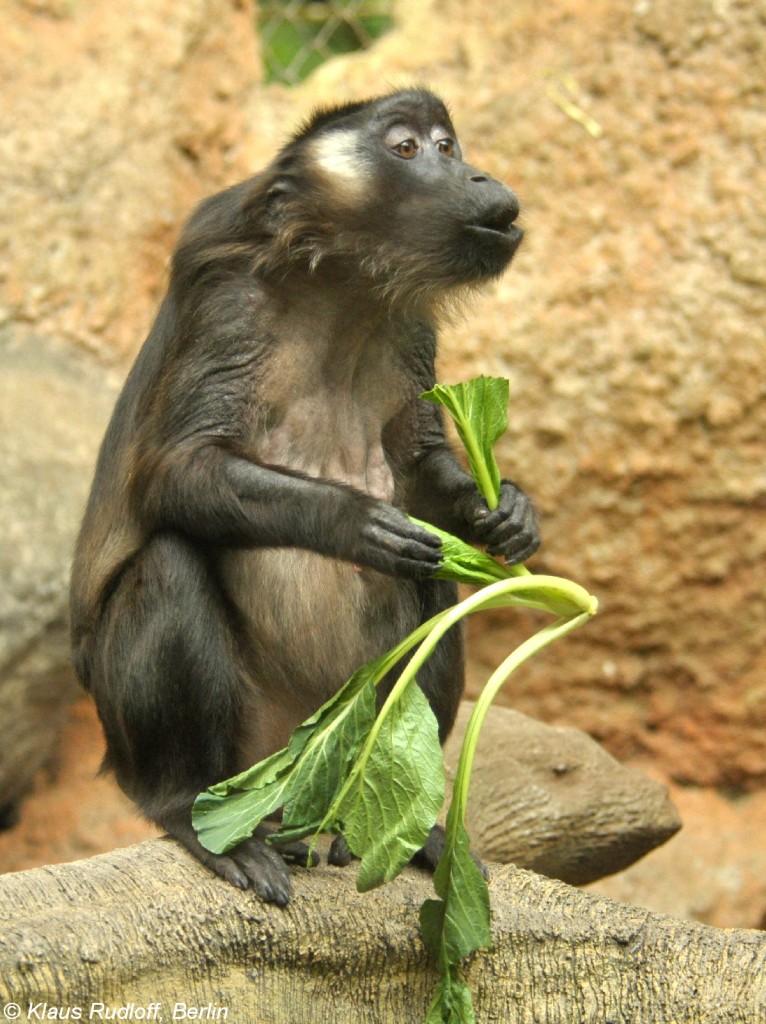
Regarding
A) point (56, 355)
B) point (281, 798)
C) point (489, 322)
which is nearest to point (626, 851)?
point (281, 798)

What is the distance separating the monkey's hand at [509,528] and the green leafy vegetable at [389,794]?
1.11 ft

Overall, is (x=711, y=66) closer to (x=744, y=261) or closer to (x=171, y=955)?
(x=744, y=261)

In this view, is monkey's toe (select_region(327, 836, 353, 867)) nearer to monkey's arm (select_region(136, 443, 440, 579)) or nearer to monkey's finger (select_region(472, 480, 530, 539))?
monkey's arm (select_region(136, 443, 440, 579))

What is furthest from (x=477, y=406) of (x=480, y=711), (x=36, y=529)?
(x=36, y=529)

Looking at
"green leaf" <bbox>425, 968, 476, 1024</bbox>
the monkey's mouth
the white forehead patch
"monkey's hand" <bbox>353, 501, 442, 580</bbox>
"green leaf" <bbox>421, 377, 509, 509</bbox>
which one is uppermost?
the white forehead patch

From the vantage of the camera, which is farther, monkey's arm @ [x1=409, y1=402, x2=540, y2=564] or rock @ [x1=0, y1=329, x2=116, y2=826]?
rock @ [x1=0, y1=329, x2=116, y2=826]

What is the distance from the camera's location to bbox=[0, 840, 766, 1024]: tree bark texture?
129 inches

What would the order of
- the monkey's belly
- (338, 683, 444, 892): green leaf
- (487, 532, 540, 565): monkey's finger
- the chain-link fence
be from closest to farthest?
(338, 683, 444, 892): green leaf → (487, 532, 540, 565): monkey's finger → the monkey's belly → the chain-link fence

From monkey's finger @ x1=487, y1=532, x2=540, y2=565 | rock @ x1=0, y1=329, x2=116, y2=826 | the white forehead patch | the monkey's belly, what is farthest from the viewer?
rock @ x1=0, y1=329, x2=116, y2=826

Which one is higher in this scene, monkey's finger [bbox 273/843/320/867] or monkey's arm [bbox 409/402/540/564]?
monkey's arm [bbox 409/402/540/564]

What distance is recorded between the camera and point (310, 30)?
28.0 ft

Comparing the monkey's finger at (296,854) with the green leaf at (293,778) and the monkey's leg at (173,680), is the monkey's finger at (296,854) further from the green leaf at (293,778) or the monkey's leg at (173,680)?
the green leaf at (293,778)

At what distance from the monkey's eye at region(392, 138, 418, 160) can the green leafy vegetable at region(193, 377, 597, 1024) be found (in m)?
1.59

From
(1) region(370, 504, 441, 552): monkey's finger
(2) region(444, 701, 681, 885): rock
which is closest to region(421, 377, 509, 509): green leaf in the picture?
(1) region(370, 504, 441, 552): monkey's finger
